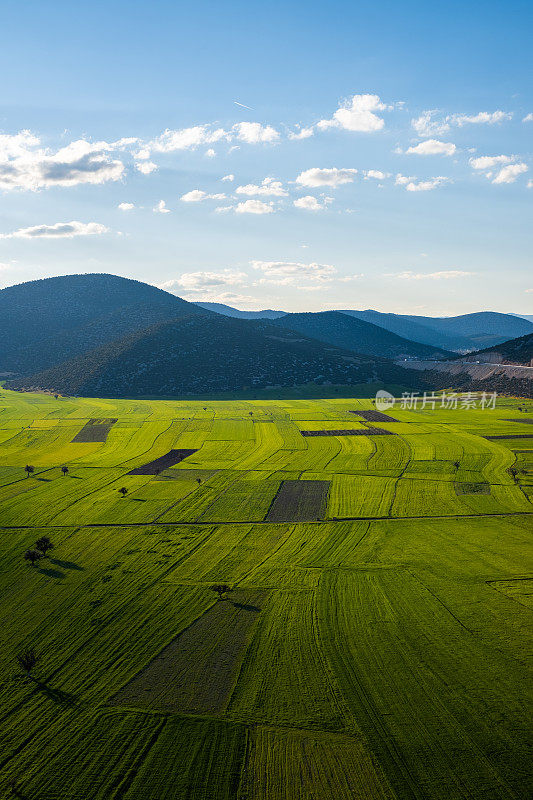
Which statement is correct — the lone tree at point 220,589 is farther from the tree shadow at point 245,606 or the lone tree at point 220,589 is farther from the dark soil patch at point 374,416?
the dark soil patch at point 374,416

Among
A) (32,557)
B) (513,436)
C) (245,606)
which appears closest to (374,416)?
(513,436)

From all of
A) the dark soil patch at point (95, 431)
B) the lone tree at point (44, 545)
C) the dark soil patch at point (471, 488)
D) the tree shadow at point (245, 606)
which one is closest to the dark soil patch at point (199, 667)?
the tree shadow at point (245, 606)

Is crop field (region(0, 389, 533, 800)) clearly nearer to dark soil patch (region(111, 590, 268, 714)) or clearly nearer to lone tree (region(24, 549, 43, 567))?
dark soil patch (region(111, 590, 268, 714))

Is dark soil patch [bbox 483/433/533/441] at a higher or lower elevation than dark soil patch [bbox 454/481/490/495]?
higher

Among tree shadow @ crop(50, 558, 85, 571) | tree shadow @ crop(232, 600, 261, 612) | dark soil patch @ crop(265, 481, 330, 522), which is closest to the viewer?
tree shadow @ crop(232, 600, 261, 612)

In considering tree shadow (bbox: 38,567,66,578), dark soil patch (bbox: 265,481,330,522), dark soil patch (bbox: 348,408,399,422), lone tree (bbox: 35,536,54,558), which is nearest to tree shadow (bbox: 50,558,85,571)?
tree shadow (bbox: 38,567,66,578)

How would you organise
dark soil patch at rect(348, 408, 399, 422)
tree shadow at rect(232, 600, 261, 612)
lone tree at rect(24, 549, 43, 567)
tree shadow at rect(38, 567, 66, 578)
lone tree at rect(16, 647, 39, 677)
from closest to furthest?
lone tree at rect(16, 647, 39, 677) → tree shadow at rect(232, 600, 261, 612) → tree shadow at rect(38, 567, 66, 578) → lone tree at rect(24, 549, 43, 567) → dark soil patch at rect(348, 408, 399, 422)
